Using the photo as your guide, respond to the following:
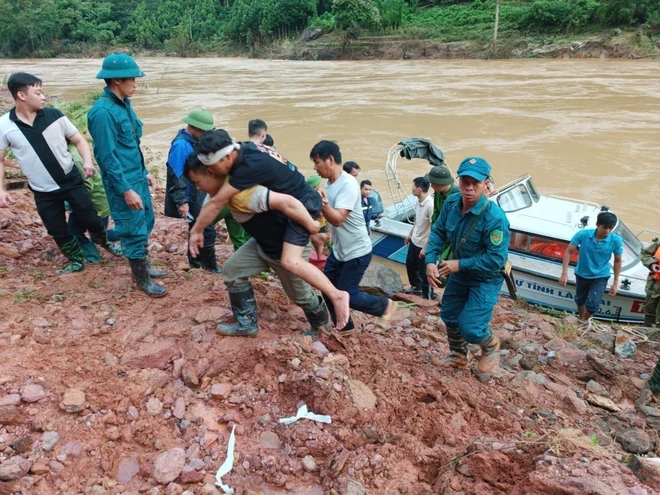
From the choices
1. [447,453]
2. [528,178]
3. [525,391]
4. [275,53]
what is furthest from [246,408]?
[275,53]

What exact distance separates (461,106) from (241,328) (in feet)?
67.8

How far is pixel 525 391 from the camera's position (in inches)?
142

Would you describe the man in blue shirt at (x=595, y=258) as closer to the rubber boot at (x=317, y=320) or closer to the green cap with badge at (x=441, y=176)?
the green cap with badge at (x=441, y=176)

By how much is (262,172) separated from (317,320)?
1210 mm

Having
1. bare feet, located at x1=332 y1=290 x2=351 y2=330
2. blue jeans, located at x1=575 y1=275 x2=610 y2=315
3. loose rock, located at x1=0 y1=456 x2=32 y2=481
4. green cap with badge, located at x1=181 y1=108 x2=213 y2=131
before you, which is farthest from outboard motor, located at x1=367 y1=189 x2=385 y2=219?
loose rock, located at x1=0 y1=456 x2=32 y2=481

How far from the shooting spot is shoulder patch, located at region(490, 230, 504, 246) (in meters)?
3.32

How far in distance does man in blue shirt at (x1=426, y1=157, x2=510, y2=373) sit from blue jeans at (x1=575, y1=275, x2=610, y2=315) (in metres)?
3.07

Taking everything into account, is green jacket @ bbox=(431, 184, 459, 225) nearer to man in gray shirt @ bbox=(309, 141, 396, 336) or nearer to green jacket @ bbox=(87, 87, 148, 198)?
man in gray shirt @ bbox=(309, 141, 396, 336)

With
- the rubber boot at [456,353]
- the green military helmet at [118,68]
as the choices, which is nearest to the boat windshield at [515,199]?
the rubber boot at [456,353]

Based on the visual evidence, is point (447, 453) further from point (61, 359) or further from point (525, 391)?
point (61, 359)

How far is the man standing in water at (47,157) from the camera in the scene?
3.77 meters

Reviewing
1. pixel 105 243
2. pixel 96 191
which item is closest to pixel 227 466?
pixel 105 243

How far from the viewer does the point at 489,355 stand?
3.72 meters

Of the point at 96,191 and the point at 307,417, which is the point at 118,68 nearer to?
the point at 96,191
